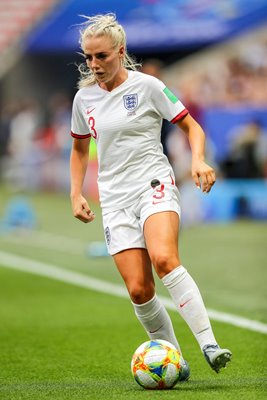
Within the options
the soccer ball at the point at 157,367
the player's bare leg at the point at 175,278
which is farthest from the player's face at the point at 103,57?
the soccer ball at the point at 157,367

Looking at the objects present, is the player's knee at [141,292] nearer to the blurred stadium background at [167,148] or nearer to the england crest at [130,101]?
the blurred stadium background at [167,148]

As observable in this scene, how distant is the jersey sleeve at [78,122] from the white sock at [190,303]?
1150 mm

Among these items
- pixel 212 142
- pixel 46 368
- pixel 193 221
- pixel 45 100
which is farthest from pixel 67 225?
pixel 45 100

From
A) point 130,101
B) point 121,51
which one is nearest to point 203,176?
point 130,101

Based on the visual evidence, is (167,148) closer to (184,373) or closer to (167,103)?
(167,103)

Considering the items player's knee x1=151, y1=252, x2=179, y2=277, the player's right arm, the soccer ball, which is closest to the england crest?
the player's right arm

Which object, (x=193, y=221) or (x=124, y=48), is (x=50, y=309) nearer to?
(x=124, y=48)

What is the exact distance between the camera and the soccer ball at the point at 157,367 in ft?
21.4

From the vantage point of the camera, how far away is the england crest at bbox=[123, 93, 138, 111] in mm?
6827

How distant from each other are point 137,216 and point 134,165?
31 centimetres

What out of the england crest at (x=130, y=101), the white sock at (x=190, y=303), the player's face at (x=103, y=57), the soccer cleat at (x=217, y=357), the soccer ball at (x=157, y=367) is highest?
the player's face at (x=103, y=57)

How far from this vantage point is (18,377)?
7.20 m

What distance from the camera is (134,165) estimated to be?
684cm

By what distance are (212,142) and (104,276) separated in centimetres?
941
